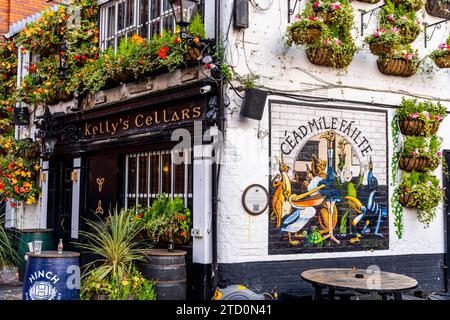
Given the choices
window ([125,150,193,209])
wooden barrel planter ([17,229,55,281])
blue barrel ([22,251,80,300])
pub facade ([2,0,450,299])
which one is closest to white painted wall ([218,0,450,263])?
pub facade ([2,0,450,299])

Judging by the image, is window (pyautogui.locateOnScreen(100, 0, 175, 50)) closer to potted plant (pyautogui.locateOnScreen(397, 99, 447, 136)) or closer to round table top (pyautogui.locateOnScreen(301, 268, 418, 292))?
potted plant (pyautogui.locateOnScreen(397, 99, 447, 136))

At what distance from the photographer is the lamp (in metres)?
8.23

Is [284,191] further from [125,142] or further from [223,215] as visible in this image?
[125,142]

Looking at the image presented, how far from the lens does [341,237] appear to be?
923 centimetres

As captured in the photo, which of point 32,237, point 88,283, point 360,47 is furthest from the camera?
point 32,237

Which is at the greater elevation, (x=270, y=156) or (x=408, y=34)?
(x=408, y=34)

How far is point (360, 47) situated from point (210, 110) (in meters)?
3.05

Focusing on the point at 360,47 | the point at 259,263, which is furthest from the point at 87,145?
the point at 360,47

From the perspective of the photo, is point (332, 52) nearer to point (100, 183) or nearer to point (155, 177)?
point (155, 177)

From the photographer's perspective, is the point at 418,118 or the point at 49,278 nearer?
the point at 49,278

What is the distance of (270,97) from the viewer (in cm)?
874

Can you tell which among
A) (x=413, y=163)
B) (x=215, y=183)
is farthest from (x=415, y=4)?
(x=215, y=183)

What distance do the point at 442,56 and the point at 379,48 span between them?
58.3 inches

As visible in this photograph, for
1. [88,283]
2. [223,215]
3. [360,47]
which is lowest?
[88,283]
